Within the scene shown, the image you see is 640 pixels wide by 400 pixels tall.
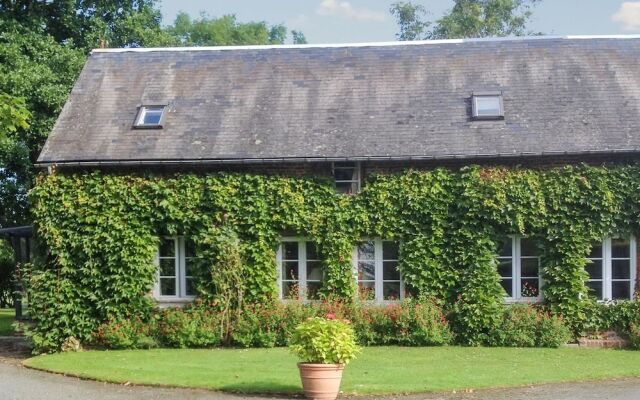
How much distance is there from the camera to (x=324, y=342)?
43.4ft

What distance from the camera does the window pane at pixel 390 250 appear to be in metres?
20.4

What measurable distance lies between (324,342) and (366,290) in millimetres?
6996

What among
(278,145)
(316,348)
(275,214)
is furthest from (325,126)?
(316,348)

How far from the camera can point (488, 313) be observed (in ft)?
63.8

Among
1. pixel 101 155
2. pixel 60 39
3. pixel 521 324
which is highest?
pixel 60 39

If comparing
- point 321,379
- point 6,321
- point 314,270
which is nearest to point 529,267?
point 314,270

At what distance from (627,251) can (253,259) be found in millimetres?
8119

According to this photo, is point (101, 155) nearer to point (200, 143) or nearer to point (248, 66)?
point (200, 143)

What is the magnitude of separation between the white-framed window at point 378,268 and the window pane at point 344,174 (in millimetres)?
1459

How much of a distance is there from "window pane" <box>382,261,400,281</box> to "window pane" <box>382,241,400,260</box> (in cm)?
11

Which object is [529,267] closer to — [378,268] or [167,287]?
[378,268]

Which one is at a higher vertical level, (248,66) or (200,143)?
(248,66)

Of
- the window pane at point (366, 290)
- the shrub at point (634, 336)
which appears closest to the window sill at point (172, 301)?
the window pane at point (366, 290)

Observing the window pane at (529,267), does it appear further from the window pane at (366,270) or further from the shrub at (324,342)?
the shrub at (324,342)
